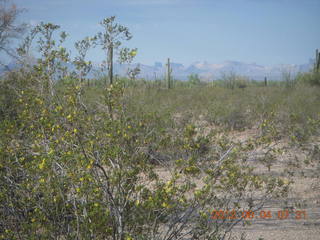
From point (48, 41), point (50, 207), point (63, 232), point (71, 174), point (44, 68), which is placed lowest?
point (63, 232)

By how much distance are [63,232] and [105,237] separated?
381mm

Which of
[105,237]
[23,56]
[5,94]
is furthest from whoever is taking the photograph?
[5,94]

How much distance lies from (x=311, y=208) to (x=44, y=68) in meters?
4.03

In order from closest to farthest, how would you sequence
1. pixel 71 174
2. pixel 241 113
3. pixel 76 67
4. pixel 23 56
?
pixel 71 174 < pixel 76 67 < pixel 23 56 < pixel 241 113

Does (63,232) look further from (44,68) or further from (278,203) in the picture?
(278,203)

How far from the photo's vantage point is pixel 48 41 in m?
4.16

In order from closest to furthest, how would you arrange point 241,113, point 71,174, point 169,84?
point 71,174 → point 241,113 → point 169,84

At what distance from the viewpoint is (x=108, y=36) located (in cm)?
395

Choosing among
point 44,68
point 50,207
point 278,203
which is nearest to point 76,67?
point 44,68

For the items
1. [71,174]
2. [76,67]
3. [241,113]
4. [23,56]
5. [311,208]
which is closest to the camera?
[71,174]

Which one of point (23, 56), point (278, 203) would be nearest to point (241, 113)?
point (278, 203)

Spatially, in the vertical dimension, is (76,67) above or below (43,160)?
above

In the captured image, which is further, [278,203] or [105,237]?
[278,203]

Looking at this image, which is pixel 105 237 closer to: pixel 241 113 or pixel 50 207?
pixel 50 207
